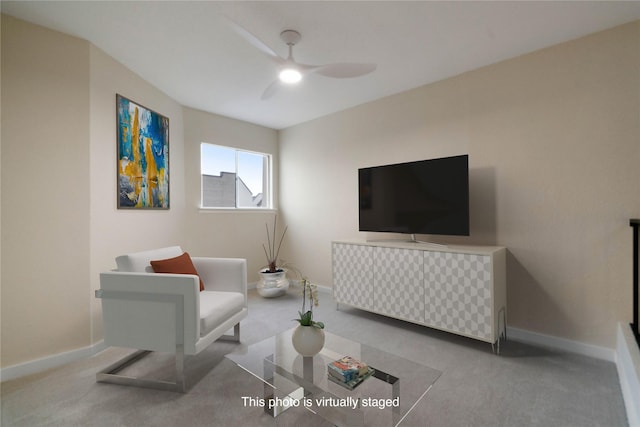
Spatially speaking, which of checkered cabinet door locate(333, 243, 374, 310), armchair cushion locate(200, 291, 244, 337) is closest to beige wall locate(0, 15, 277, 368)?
armchair cushion locate(200, 291, 244, 337)

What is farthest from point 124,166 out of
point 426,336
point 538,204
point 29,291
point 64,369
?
point 538,204

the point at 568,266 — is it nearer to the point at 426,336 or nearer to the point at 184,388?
the point at 426,336

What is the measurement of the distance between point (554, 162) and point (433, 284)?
4.67 ft

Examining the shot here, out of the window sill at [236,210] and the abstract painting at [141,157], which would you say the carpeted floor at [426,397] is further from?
the window sill at [236,210]

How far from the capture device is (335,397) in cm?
135

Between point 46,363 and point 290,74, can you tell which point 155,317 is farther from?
point 290,74

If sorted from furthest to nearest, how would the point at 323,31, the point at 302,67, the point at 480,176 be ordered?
the point at 480,176
the point at 323,31
the point at 302,67

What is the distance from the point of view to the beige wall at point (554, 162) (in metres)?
2.16

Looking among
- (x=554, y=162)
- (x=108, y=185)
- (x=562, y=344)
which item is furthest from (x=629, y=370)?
(x=108, y=185)

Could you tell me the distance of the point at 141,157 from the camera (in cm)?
297

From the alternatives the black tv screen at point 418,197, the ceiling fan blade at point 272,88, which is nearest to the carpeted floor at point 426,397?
the black tv screen at point 418,197

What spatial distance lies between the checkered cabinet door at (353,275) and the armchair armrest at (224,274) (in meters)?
1.19

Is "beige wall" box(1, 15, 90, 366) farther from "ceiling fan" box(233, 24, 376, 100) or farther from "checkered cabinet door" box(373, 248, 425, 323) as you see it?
"checkered cabinet door" box(373, 248, 425, 323)

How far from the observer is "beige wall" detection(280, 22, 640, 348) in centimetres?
216
